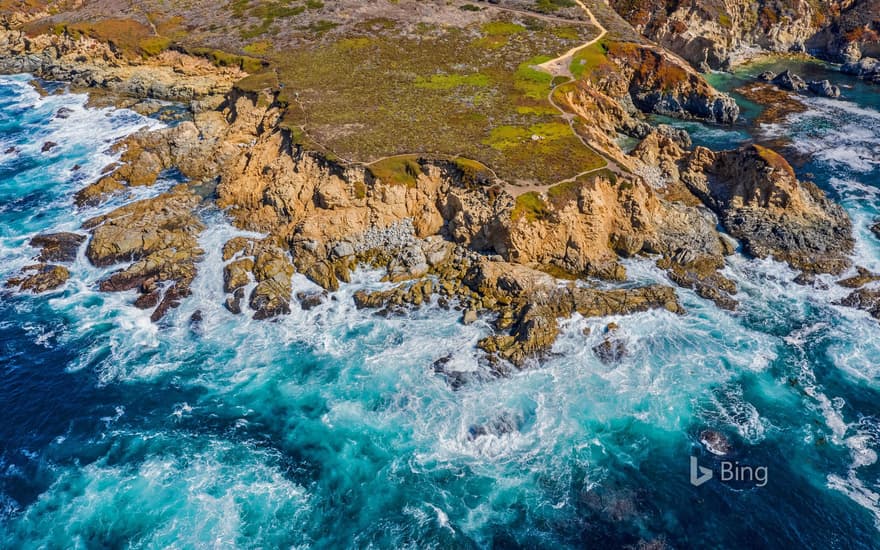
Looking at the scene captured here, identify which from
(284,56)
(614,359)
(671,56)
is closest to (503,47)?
(671,56)

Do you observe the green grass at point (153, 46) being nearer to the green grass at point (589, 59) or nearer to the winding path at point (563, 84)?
the winding path at point (563, 84)

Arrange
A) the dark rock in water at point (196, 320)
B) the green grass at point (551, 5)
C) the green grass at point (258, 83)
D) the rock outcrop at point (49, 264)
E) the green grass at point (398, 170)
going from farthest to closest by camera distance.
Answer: the green grass at point (551, 5) → the green grass at point (258, 83) → the green grass at point (398, 170) → the rock outcrop at point (49, 264) → the dark rock in water at point (196, 320)

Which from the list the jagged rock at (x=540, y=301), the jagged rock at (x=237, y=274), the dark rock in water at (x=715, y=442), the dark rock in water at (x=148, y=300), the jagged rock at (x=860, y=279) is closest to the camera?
the dark rock in water at (x=715, y=442)

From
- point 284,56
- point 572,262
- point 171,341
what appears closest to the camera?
point 171,341

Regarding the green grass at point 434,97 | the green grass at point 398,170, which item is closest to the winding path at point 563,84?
the green grass at point 398,170

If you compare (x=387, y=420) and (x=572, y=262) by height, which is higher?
(x=572, y=262)

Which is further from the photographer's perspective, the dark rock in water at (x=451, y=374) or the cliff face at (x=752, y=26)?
the cliff face at (x=752, y=26)

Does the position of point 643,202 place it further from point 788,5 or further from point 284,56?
point 788,5

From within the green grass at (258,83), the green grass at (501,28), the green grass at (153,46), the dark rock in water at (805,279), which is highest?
the green grass at (501,28)
